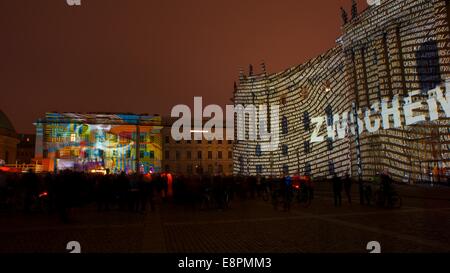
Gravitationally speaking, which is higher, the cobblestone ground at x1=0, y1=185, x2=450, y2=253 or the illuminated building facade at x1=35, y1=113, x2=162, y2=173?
the illuminated building facade at x1=35, y1=113, x2=162, y2=173

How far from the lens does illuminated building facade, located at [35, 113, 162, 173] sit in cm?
7006

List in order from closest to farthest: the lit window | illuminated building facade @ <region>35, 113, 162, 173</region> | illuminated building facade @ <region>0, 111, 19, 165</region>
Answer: illuminated building facade @ <region>0, 111, 19, 165</region>
illuminated building facade @ <region>35, 113, 162, 173</region>
the lit window

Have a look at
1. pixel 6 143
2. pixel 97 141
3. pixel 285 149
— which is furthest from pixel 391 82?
pixel 97 141

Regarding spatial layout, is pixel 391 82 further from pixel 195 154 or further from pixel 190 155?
pixel 190 155

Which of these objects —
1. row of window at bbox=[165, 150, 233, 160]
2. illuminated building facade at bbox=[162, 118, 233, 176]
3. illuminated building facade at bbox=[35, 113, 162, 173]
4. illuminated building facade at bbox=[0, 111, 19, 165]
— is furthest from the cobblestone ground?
row of window at bbox=[165, 150, 233, 160]

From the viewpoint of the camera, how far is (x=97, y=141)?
7438 cm

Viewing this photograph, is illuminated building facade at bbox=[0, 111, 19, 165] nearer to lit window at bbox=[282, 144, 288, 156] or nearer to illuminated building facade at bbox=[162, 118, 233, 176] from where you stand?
illuminated building facade at bbox=[162, 118, 233, 176]

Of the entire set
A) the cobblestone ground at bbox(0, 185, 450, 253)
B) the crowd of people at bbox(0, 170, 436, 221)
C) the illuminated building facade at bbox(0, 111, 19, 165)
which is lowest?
the cobblestone ground at bbox(0, 185, 450, 253)

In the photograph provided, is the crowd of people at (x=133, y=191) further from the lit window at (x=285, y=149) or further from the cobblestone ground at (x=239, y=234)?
the lit window at (x=285, y=149)

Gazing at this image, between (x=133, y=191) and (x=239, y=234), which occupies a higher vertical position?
(x=133, y=191)

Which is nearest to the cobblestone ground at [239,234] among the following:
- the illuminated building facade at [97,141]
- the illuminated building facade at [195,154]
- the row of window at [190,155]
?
the illuminated building facade at [97,141]

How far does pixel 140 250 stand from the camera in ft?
23.9
